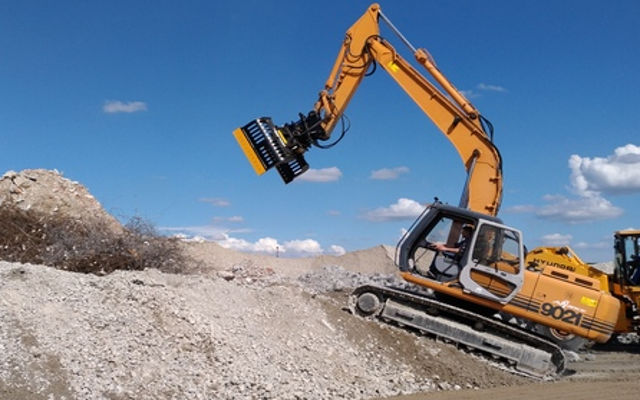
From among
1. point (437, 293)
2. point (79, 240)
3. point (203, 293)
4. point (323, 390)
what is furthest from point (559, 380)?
point (79, 240)

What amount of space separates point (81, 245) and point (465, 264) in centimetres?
662

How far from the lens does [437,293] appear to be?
11156 millimetres

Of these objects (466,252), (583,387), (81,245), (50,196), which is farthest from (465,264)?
(50,196)

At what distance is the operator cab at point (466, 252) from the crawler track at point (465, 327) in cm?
37

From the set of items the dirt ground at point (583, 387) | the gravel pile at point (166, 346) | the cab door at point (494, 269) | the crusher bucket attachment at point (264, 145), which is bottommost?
the gravel pile at point (166, 346)

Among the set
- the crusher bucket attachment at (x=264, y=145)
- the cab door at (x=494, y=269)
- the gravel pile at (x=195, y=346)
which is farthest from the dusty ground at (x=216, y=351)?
the crusher bucket attachment at (x=264, y=145)

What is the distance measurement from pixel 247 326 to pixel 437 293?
3.05 m

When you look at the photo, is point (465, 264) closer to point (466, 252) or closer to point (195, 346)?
point (466, 252)

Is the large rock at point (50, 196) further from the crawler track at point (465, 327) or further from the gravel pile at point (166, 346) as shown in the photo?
the crawler track at point (465, 327)

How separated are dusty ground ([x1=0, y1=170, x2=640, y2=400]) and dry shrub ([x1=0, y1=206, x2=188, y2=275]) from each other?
2.28m

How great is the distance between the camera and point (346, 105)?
1195 centimetres

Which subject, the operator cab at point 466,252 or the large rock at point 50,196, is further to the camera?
the large rock at point 50,196

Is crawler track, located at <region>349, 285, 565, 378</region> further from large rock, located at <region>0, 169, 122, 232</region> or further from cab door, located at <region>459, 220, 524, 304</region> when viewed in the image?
large rock, located at <region>0, 169, 122, 232</region>

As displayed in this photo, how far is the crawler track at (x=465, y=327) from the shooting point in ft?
34.0
